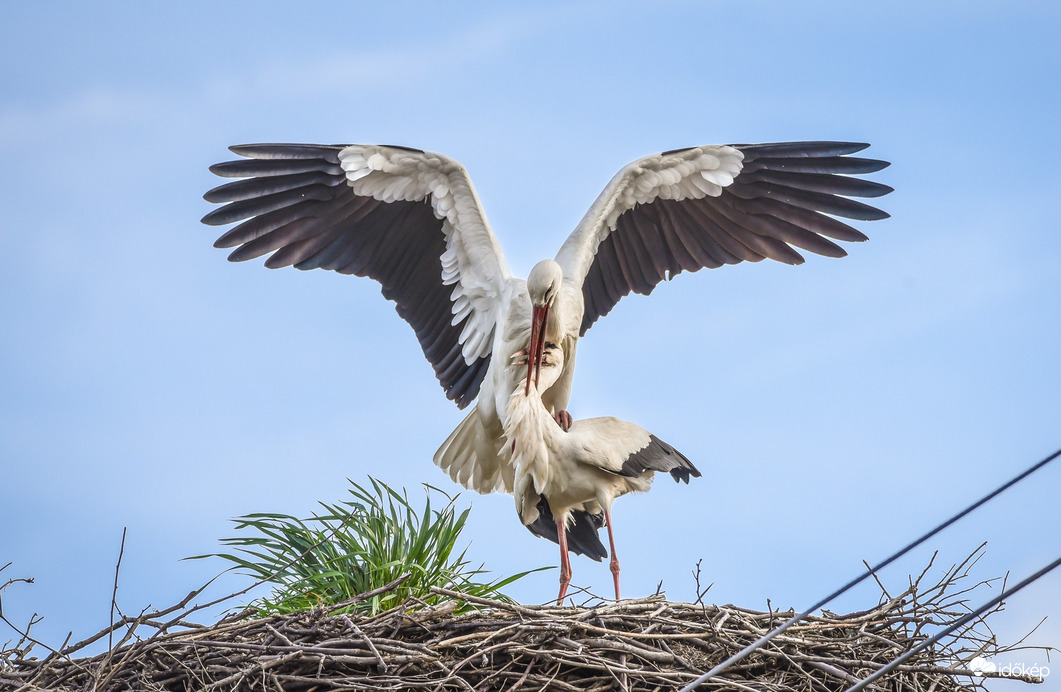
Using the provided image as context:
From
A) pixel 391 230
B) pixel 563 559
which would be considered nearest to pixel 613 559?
pixel 563 559

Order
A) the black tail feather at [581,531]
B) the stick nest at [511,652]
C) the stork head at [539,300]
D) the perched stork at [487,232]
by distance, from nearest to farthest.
Result: the stick nest at [511,652] → the stork head at [539,300] → the black tail feather at [581,531] → the perched stork at [487,232]

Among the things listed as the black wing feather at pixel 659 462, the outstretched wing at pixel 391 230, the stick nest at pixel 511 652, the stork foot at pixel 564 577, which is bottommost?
the stick nest at pixel 511 652

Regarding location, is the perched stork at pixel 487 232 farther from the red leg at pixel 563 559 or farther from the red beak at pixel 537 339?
the red leg at pixel 563 559

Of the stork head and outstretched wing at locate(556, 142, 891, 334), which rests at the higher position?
outstretched wing at locate(556, 142, 891, 334)

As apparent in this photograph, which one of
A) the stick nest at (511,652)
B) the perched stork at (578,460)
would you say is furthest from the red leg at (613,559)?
the stick nest at (511,652)

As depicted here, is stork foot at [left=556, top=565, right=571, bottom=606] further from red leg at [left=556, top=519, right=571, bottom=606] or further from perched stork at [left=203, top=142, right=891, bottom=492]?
perched stork at [left=203, top=142, right=891, bottom=492]

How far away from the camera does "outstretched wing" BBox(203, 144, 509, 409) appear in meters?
6.55

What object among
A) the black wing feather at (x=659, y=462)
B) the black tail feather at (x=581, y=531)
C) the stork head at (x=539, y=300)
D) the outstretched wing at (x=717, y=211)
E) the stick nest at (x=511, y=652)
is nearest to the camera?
the stick nest at (x=511, y=652)

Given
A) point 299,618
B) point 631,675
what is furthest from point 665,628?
point 299,618

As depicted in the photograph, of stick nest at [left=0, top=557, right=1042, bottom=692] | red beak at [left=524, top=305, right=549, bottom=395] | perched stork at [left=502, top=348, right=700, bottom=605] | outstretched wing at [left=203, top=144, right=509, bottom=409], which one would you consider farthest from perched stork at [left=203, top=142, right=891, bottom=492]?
stick nest at [left=0, top=557, right=1042, bottom=692]

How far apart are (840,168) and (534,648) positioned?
3524 millimetres

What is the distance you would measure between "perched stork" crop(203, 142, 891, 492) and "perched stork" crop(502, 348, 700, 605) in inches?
15.7

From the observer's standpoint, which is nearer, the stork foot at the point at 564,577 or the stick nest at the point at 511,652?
the stick nest at the point at 511,652

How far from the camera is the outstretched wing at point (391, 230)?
6.55m
